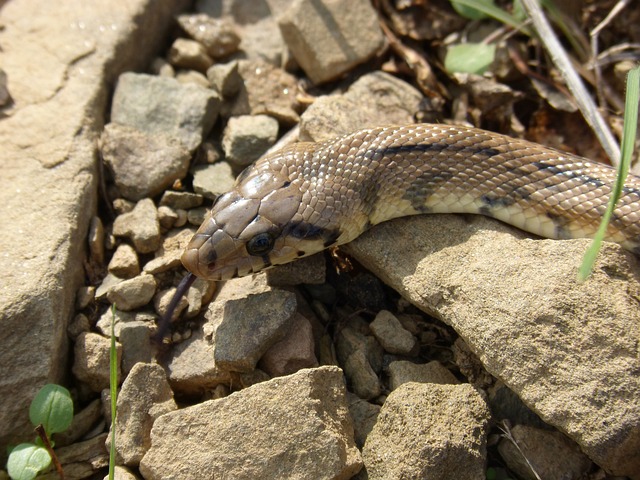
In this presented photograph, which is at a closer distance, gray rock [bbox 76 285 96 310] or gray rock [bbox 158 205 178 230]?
gray rock [bbox 76 285 96 310]

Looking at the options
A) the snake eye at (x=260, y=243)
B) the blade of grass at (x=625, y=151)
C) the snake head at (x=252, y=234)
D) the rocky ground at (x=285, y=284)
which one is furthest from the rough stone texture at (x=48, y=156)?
the blade of grass at (x=625, y=151)

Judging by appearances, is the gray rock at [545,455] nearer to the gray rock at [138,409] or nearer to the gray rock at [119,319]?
the gray rock at [138,409]

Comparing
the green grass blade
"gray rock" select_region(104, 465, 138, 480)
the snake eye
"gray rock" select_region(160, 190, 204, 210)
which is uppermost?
the green grass blade

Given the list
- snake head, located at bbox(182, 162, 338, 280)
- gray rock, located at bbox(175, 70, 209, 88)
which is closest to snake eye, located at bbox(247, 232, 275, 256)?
snake head, located at bbox(182, 162, 338, 280)

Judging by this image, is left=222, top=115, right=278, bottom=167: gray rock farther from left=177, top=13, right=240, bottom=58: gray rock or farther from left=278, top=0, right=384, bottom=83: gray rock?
left=177, top=13, right=240, bottom=58: gray rock

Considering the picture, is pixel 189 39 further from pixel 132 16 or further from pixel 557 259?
pixel 557 259

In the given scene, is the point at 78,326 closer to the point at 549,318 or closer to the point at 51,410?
the point at 51,410
